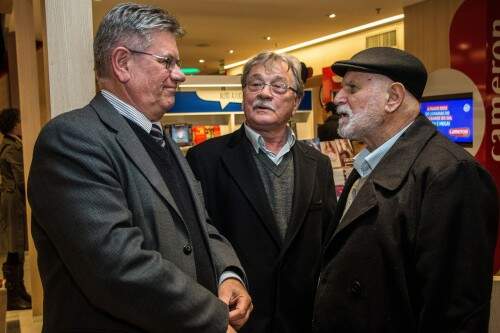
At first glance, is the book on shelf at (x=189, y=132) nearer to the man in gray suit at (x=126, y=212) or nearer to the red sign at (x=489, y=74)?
the red sign at (x=489, y=74)

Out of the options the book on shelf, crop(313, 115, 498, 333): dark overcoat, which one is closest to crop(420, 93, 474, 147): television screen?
the book on shelf

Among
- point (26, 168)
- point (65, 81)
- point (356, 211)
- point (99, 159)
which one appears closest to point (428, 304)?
point (356, 211)

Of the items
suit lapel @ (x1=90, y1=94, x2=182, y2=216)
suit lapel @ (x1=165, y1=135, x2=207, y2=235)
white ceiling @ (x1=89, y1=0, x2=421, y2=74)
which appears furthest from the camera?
white ceiling @ (x1=89, y1=0, x2=421, y2=74)

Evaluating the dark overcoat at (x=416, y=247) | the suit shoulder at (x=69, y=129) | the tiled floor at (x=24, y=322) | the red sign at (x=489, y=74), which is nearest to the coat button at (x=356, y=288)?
the dark overcoat at (x=416, y=247)

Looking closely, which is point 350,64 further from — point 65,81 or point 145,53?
point 65,81

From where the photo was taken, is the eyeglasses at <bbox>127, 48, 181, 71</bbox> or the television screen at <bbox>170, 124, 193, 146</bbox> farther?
the television screen at <bbox>170, 124, 193, 146</bbox>

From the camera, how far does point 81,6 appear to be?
5.39ft

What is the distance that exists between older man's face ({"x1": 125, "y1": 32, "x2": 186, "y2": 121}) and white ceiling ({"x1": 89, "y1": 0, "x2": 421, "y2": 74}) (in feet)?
17.9

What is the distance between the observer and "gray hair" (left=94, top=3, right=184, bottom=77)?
135 cm

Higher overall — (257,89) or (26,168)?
(257,89)

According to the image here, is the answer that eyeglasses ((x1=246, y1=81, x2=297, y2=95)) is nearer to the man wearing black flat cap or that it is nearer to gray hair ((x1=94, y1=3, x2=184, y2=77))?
the man wearing black flat cap

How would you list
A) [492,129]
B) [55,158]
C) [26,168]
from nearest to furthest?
[55,158]
[26,168]
[492,129]

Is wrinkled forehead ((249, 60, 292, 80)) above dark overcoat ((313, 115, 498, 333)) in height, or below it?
above

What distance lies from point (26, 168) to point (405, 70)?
327cm
